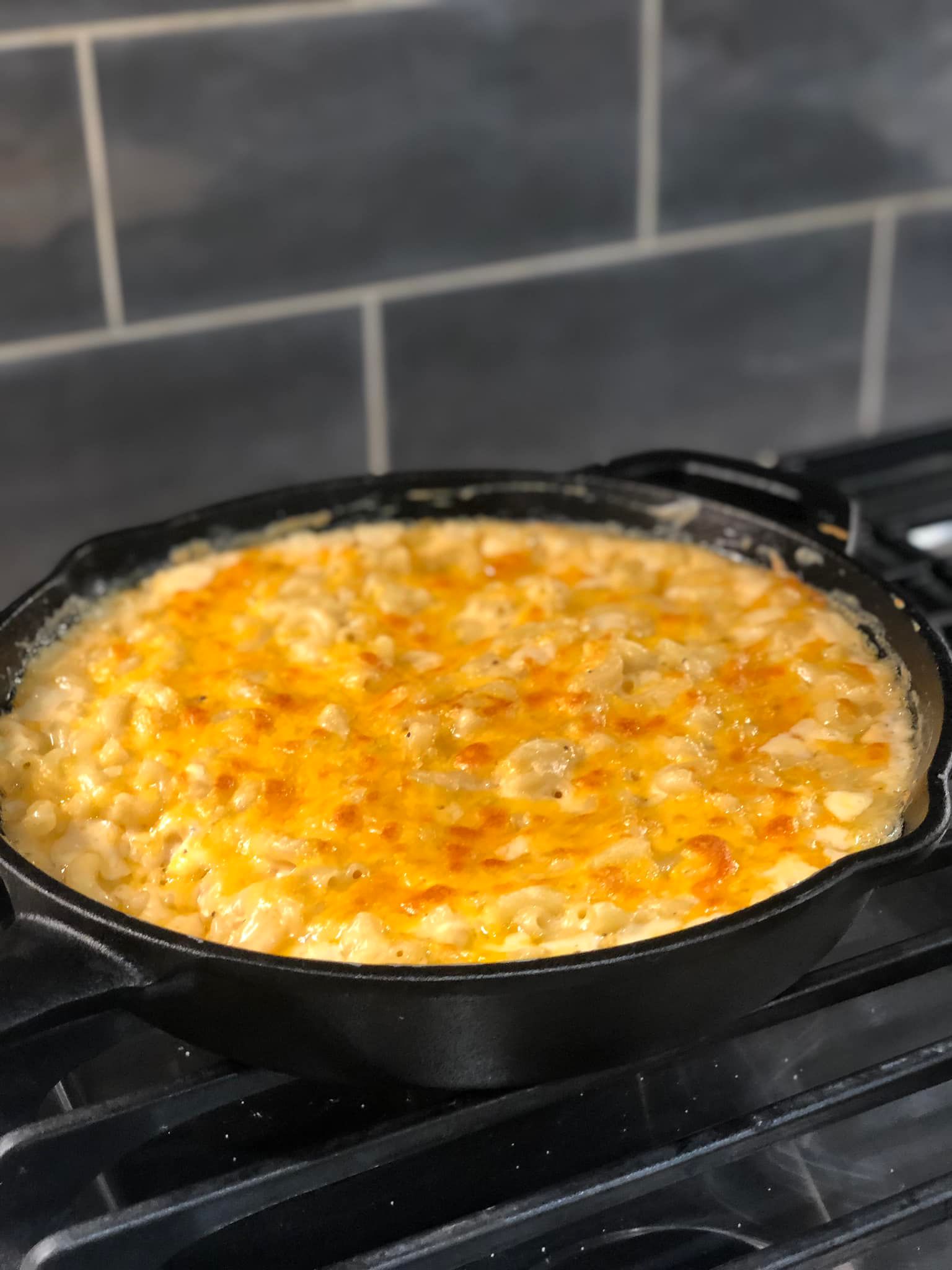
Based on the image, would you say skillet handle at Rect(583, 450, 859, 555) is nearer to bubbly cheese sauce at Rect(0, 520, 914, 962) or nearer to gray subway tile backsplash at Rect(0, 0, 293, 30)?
bubbly cheese sauce at Rect(0, 520, 914, 962)

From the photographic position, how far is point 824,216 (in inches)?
65.9

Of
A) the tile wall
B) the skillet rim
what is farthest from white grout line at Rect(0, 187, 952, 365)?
the skillet rim

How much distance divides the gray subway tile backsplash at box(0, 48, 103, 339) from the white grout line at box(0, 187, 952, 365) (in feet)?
0.06

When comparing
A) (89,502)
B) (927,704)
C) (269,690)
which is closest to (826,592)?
(927,704)

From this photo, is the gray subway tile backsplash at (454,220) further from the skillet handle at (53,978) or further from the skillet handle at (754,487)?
the skillet handle at (53,978)

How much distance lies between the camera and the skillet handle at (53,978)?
741mm

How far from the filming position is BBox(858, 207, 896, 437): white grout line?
1.72 meters

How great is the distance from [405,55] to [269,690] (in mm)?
681

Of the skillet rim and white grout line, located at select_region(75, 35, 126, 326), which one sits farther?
white grout line, located at select_region(75, 35, 126, 326)

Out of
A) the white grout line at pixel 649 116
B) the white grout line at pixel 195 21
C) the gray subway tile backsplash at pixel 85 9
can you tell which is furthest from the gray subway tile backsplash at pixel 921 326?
the gray subway tile backsplash at pixel 85 9

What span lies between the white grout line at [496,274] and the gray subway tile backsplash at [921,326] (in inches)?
1.4

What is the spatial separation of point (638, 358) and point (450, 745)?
2.56 ft

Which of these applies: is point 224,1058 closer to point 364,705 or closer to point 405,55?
point 364,705

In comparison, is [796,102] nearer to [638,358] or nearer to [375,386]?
[638,358]
